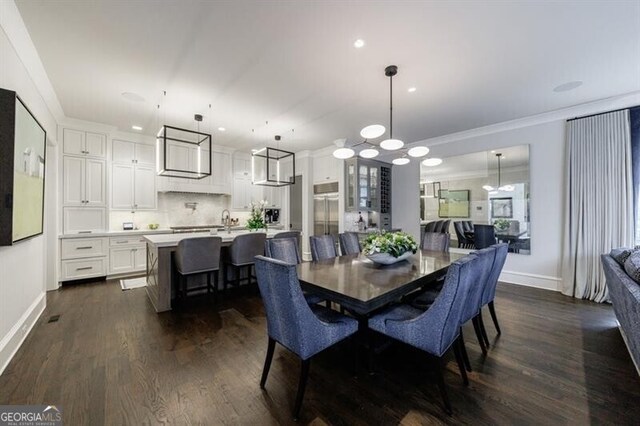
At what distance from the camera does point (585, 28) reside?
2.24 metres

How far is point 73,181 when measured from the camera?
455cm

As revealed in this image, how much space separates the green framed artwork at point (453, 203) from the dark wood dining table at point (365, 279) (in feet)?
8.92

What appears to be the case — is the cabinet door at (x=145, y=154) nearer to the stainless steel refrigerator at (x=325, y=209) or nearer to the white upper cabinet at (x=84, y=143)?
the white upper cabinet at (x=84, y=143)

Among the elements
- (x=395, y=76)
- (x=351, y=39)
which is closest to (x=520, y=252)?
(x=395, y=76)

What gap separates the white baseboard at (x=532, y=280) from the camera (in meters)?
4.19

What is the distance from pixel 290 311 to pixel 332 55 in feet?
7.97

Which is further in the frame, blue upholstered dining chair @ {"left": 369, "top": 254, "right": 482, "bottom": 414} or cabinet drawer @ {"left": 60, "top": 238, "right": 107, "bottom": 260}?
cabinet drawer @ {"left": 60, "top": 238, "right": 107, "bottom": 260}

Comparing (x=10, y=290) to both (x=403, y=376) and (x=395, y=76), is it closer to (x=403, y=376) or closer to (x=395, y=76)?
(x=403, y=376)

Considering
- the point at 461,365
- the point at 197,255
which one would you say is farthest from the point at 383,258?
the point at 197,255

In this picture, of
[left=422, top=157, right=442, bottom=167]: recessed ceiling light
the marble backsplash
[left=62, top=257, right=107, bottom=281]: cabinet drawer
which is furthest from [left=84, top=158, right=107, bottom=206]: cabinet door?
[left=422, top=157, right=442, bottom=167]: recessed ceiling light

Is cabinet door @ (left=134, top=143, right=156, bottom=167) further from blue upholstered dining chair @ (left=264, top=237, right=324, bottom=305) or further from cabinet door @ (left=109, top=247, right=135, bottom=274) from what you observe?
blue upholstered dining chair @ (left=264, top=237, right=324, bottom=305)

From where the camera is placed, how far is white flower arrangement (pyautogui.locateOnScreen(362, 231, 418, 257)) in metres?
2.47

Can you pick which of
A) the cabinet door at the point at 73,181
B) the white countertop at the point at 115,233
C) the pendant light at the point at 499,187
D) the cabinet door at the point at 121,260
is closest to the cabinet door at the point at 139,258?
the cabinet door at the point at 121,260

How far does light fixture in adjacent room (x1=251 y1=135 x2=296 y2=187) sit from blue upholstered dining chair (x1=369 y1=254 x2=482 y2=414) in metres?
3.58
